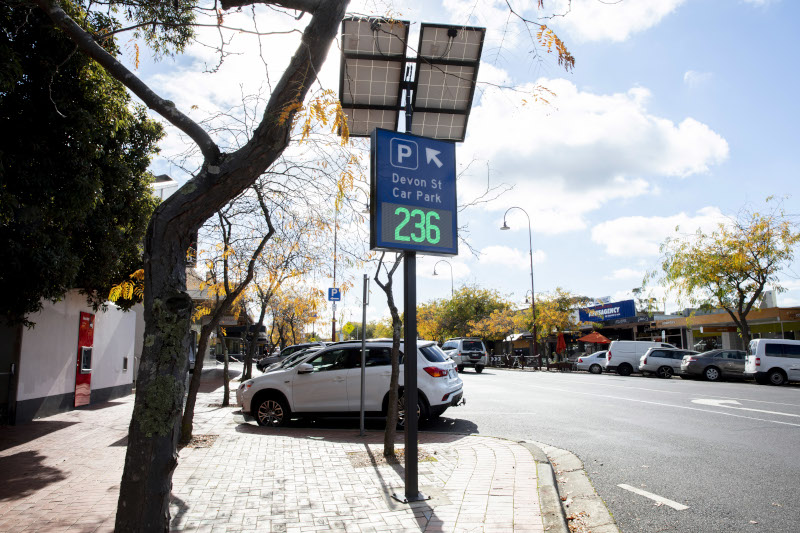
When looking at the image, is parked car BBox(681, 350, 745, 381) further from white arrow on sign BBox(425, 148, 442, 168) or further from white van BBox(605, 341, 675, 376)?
white arrow on sign BBox(425, 148, 442, 168)

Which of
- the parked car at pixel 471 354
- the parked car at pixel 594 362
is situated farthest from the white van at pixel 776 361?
the parked car at pixel 471 354

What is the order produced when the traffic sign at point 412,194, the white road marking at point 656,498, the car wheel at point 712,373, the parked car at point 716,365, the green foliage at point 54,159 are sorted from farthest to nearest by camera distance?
the car wheel at point 712,373 → the parked car at point 716,365 → the green foliage at point 54,159 → the traffic sign at point 412,194 → the white road marking at point 656,498

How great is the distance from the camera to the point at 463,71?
23.0 ft

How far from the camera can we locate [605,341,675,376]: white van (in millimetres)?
29766

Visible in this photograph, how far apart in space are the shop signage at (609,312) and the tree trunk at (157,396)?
45.0 m

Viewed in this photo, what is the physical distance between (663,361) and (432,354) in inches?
791

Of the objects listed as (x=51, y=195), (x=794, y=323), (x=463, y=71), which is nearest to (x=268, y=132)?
(x=463, y=71)

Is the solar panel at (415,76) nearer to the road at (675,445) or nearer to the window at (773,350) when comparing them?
the road at (675,445)

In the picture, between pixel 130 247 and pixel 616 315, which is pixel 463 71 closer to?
pixel 130 247

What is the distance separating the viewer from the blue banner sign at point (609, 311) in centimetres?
4422

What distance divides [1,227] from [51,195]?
1796mm

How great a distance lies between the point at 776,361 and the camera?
20281mm

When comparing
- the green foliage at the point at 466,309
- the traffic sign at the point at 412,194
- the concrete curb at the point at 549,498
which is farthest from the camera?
the green foliage at the point at 466,309

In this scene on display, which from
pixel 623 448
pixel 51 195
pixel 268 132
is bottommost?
pixel 623 448
